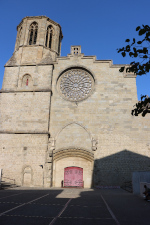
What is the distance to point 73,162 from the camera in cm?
1669

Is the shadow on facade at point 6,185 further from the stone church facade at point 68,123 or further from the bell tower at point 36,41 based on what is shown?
the bell tower at point 36,41

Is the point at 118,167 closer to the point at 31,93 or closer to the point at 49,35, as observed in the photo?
the point at 31,93

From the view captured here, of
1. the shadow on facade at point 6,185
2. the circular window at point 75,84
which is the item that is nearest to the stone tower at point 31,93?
the shadow on facade at point 6,185

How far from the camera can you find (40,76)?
19.2 metres

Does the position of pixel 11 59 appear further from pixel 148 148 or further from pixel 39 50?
pixel 148 148

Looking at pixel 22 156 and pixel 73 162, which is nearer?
pixel 22 156

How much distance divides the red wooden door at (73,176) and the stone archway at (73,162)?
0.31 m

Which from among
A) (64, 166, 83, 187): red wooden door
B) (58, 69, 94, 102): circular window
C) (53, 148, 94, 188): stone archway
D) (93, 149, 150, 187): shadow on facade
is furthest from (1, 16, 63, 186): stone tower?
(93, 149, 150, 187): shadow on facade

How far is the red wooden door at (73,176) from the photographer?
1627 centimetres

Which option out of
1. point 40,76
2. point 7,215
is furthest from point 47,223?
point 40,76

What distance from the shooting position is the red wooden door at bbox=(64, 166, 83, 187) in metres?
16.3

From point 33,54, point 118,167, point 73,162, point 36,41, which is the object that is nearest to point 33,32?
point 36,41

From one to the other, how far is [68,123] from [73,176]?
16.6 ft

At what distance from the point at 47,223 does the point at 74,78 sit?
16.9m
